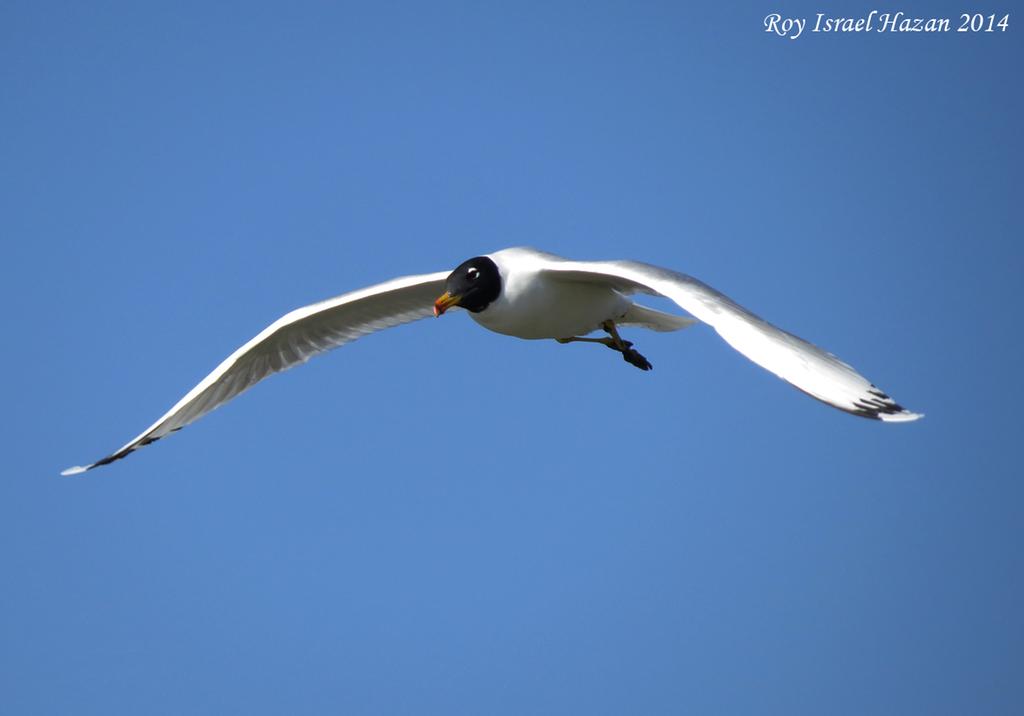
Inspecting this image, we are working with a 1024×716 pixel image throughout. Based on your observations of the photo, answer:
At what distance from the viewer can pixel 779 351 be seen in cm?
653

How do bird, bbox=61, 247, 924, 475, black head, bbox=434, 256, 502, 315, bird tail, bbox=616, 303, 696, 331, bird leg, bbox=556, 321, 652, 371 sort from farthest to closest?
bird tail, bbox=616, 303, 696, 331, bird leg, bbox=556, 321, 652, 371, black head, bbox=434, 256, 502, 315, bird, bbox=61, 247, 924, 475

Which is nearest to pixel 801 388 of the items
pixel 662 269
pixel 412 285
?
pixel 662 269

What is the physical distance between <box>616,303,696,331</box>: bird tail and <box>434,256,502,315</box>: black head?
1866mm

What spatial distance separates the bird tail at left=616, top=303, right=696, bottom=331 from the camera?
1059 cm

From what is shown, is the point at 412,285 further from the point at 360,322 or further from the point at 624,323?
the point at 624,323

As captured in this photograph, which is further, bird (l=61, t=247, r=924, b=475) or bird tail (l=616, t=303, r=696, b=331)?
bird tail (l=616, t=303, r=696, b=331)

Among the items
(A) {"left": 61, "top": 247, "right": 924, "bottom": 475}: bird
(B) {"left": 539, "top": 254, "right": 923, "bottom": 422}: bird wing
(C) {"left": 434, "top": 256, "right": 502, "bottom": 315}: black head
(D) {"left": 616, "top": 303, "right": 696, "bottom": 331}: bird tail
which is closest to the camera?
(B) {"left": 539, "top": 254, "right": 923, "bottom": 422}: bird wing

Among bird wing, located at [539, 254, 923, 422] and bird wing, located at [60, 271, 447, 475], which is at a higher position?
bird wing, located at [60, 271, 447, 475]

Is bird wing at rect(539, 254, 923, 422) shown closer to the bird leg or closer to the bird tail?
the bird leg

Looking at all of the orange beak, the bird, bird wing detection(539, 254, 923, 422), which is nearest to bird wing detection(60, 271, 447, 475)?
the bird

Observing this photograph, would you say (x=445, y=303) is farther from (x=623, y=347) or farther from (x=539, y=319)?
(x=623, y=347)

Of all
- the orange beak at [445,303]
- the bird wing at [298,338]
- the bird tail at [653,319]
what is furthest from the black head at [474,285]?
the bird tail at [653,319]

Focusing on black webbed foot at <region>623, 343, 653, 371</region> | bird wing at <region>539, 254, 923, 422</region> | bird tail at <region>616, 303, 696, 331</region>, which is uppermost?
bird tail at <region>616, 303, 696, 331</region>

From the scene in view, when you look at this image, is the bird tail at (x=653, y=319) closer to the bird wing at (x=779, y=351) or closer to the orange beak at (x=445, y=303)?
the orange beak at (x=445, y=303)
